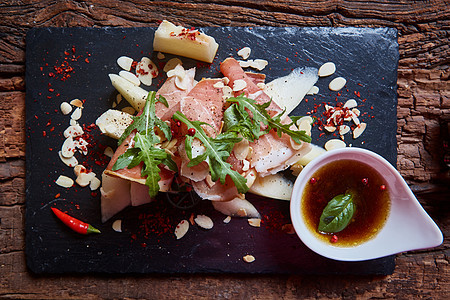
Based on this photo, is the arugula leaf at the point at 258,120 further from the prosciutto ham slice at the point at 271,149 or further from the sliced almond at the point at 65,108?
the sliced almond at the point at 65,108

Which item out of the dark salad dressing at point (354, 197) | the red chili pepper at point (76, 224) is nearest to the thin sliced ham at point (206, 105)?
the dark salad dressing at point (354, 197)

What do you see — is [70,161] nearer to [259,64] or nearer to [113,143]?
[113,143]

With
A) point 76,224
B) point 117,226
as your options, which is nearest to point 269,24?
point 117,226

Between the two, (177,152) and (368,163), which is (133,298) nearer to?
(177,152)

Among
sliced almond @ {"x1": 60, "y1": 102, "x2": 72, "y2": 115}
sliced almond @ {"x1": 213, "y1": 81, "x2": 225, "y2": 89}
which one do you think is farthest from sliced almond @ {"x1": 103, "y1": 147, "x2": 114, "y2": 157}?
sliced almond @ {"x1": 213, "y1": 81, "x2": 225, "y2": 89}

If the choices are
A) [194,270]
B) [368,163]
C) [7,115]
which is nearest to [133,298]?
[194,270]
